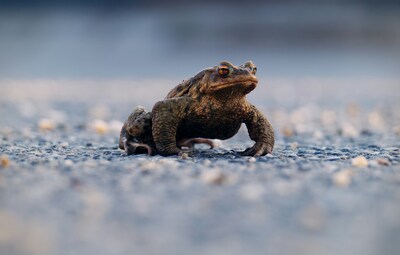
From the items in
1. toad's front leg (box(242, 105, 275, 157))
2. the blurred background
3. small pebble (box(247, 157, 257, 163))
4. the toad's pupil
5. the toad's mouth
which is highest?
the blurred background

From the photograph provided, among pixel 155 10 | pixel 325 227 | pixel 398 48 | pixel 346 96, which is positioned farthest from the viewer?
pixel 155 10

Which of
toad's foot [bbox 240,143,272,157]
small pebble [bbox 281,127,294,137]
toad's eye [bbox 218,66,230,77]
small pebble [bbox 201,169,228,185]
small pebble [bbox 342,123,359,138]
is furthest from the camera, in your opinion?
small pebble [bbox 281,127,294,137]

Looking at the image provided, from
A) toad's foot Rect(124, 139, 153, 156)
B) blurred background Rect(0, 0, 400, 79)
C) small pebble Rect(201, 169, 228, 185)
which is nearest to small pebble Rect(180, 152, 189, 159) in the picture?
toad's foot Rect(124, 139, 153, 156)

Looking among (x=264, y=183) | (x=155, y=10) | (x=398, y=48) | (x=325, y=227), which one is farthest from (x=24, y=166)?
(x=155, y=10)

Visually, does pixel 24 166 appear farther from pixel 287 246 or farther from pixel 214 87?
pixel 287 246

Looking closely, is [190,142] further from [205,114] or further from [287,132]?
[287,132]

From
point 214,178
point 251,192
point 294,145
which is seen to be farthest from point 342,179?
point 294,145

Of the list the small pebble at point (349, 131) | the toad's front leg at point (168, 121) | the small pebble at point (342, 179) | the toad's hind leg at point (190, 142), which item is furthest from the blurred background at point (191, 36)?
the small pebble at point (342, 179)

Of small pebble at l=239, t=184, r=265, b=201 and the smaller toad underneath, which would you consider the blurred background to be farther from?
small pebble at l=239, t=184, r=265, b=201
